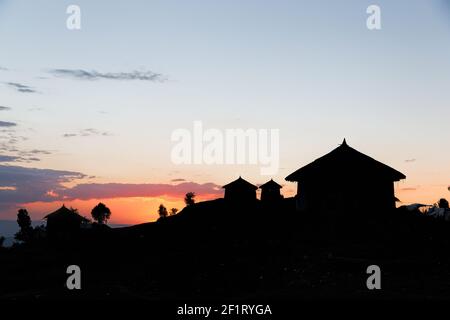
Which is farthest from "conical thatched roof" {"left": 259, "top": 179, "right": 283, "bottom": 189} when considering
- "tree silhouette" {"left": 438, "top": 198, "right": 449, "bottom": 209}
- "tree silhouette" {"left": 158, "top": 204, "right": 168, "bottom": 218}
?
"tree silhouette" {"left": 158, "top": 204, "right": 168, "bottom": 218}

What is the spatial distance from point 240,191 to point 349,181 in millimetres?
18939

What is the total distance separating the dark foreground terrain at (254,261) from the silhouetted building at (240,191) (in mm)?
10619

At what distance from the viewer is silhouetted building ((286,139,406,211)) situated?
3275 centimetres

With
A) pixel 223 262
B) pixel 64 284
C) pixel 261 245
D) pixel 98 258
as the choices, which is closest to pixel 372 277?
pixel 223 262

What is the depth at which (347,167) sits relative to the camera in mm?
33031

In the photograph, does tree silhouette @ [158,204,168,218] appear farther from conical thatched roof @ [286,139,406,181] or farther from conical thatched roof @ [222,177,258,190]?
conical thatched roof @ [286,139,406,181]

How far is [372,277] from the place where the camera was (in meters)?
18.5

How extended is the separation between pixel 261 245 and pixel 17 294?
1321 cm

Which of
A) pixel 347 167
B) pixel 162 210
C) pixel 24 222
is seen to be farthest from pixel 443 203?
pixel 24 222

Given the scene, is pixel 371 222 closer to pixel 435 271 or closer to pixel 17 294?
pixel 435 271

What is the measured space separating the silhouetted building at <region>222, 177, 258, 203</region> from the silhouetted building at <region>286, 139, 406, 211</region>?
1641 centimetres

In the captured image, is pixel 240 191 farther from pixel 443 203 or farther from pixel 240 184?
pixel 443 203

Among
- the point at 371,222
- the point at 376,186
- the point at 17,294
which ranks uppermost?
the point at 376,186
